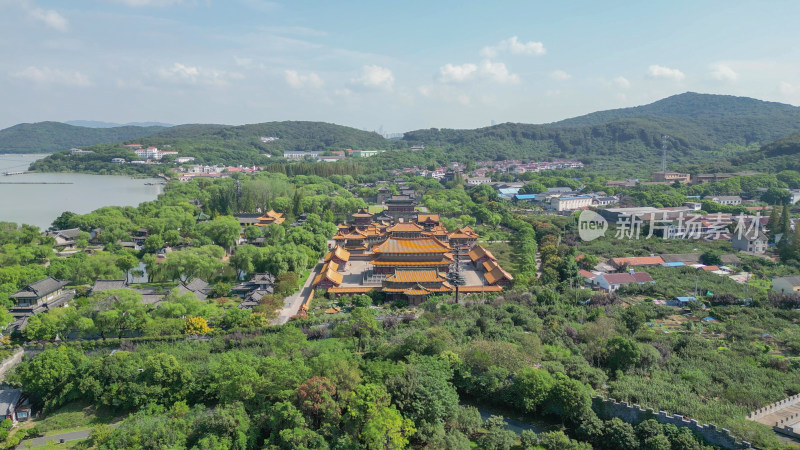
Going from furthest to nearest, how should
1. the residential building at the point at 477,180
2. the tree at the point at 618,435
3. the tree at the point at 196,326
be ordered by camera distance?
the residential building at the point at 477,180 → the tree at the point at 196,326 → the tree at the point at 618,435

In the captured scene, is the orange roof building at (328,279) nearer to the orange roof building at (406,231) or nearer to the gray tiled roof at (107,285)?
the orange roof building at (406,231)

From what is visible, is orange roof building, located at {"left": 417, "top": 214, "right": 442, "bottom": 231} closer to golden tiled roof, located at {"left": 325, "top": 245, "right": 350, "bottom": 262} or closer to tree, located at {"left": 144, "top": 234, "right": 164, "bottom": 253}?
golden tiled roof, located at {"left": 325, "top": 245, "right": 350, "bottom": 262}

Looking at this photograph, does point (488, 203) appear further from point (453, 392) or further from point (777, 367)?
point (453, 392)

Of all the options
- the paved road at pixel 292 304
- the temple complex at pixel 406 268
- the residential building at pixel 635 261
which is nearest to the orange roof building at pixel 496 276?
the temple complex at pixel 406 268

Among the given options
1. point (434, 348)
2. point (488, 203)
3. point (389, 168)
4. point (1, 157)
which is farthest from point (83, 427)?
point (1, 157)

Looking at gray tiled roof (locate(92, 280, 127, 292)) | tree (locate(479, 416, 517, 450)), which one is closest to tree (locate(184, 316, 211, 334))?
gray tiled roof (locate(92, 280, 127, 292))
